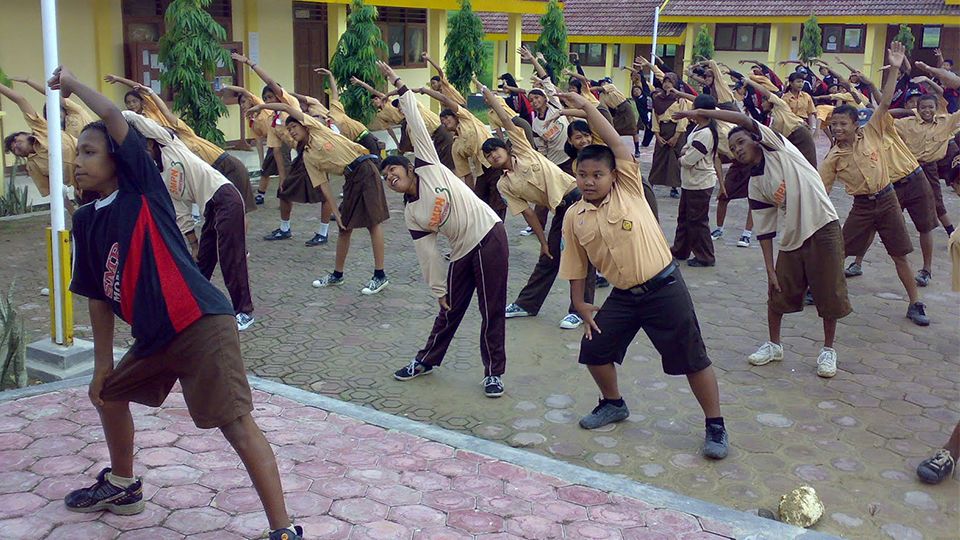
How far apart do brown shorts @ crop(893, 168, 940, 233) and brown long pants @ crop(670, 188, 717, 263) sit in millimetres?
1627

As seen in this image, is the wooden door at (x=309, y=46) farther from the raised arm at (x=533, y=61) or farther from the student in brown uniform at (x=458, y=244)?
the student in brown uniform at (x=458, y=244)

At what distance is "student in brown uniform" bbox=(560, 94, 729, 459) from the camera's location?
14.9 ft

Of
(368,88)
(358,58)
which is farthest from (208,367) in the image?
(358,58)

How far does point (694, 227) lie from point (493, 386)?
3863 millimetres

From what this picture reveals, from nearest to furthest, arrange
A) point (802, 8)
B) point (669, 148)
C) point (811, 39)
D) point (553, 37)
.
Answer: point (669, 148) → point (553, 37) → point (811, 39) → point (802, 8)

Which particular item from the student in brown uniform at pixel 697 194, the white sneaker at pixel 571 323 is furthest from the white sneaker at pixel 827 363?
the student in brown uniform at pixel 697 194

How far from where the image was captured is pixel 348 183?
26.5 ft

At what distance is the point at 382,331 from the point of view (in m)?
6.77

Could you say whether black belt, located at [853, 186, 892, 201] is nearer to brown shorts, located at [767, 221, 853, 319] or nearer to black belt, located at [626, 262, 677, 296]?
brown shorts, located at [767, 221, 853, 319]

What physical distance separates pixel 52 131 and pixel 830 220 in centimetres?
463

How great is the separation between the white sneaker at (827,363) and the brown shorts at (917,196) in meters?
2.27

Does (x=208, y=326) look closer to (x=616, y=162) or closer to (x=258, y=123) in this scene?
(x=616, y=162)

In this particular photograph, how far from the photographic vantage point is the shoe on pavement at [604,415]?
5.02 metres

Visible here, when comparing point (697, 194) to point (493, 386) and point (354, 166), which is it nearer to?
point (354, 166)
